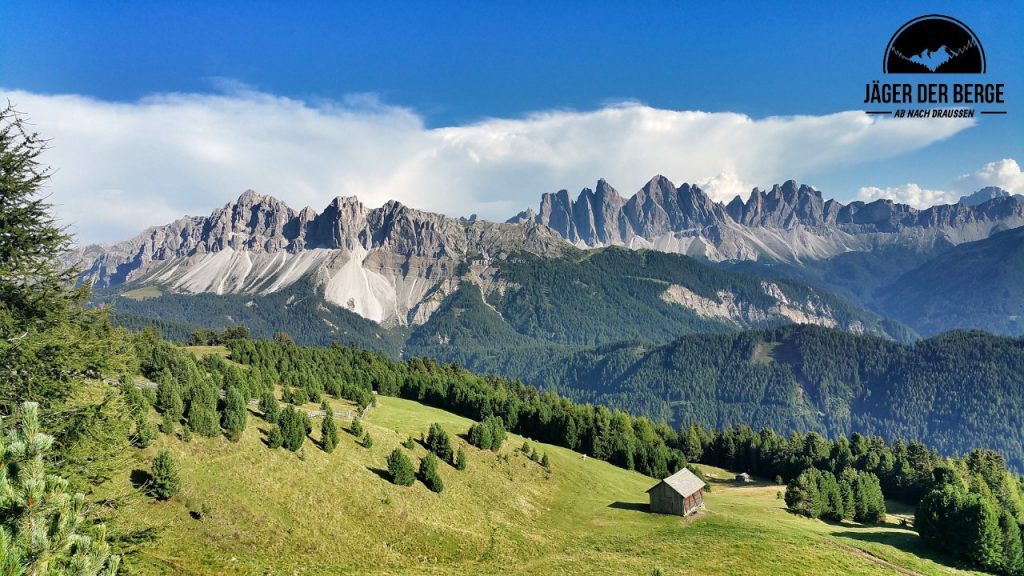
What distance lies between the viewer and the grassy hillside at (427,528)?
141 ft

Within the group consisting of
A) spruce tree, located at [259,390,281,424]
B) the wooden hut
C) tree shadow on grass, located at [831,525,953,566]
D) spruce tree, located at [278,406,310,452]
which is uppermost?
spruce tree, located at [259,390,281,424]

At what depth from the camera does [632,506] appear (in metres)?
80.6

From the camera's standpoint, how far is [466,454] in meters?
80.9

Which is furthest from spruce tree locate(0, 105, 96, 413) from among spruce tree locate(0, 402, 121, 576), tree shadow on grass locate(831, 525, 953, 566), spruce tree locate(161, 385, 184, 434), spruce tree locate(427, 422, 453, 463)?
tree shadow on grass locate(831, 525, 953, 566)

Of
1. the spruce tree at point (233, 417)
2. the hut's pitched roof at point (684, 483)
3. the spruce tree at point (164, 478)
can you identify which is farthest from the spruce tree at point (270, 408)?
the hut's pitched roof at point (684, 483)

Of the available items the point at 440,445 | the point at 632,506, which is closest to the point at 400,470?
the point at 440,445

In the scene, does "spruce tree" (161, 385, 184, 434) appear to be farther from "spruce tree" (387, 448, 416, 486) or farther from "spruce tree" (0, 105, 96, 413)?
"spruce tree" (0, 105, 96, 413)

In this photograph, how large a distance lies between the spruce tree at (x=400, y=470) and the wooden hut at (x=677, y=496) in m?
35.2

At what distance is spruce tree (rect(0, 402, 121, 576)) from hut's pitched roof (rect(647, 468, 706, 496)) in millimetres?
73834

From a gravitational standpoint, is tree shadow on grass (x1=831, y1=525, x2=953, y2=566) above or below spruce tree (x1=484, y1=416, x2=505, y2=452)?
below

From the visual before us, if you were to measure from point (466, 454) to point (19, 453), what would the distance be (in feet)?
239

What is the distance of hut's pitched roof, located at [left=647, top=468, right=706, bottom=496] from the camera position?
7509 centimetres

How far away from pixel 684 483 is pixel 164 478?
63.7m

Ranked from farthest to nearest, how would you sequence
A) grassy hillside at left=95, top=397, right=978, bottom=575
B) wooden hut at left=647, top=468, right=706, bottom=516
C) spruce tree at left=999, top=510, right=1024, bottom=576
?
wooden hut at left=647, top=468, right=706, bottom=516, spruce tree at left=999, top=510, right=1024, bottom=576, grassy hillside at left=95, top=397, right=978, bottom=575
